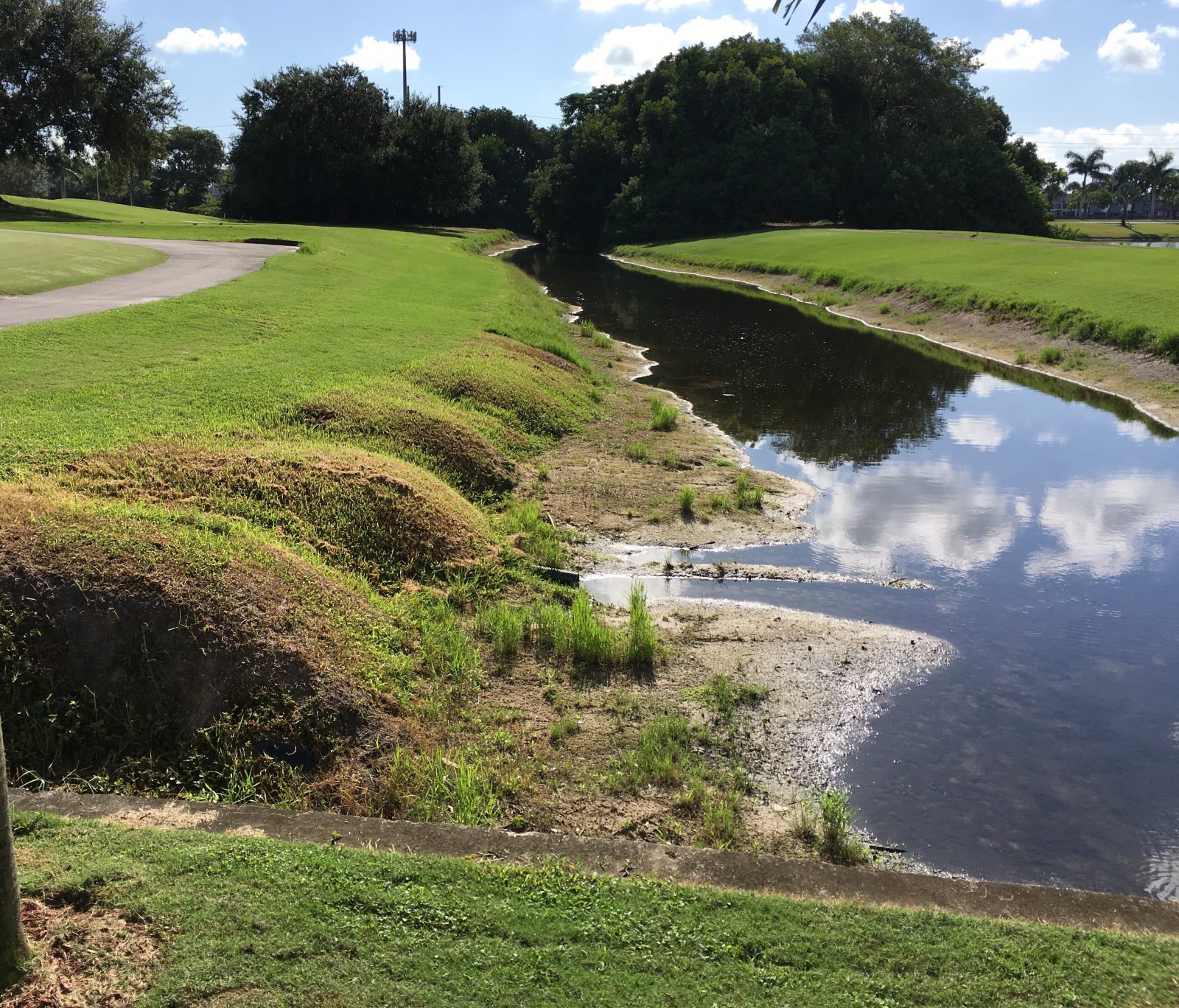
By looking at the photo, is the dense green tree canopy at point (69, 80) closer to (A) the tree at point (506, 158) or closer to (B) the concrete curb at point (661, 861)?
(A) the tree at point (506, 158)

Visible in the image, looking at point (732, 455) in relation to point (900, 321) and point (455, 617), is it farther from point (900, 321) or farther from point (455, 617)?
point (900, 321)

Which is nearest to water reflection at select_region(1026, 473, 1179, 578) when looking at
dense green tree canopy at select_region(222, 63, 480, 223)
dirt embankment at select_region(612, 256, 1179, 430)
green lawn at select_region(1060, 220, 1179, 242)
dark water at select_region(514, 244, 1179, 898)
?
dark water at select_region(514, 244, 1179, 898)

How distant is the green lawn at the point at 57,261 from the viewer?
2102cm

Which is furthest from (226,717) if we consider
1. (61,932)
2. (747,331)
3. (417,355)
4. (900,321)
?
(900,321)

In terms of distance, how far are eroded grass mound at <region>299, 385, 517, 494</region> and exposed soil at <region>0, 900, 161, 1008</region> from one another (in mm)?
7617

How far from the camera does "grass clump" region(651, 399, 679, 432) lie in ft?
55.8

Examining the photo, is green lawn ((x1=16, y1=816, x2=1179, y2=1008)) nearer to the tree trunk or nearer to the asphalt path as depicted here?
the tree trunk

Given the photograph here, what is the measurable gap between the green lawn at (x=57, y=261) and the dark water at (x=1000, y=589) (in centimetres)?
1306

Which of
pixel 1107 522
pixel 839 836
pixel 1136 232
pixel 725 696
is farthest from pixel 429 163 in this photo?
pixel 839 836

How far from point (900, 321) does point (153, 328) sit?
24215 mm

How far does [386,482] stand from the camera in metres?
9.63

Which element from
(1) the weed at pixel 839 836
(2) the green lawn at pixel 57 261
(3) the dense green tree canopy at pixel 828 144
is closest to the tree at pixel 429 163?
(3) the dense green tree canopy at pixel 828 144

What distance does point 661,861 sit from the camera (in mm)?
4660

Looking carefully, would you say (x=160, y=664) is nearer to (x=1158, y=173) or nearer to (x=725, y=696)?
(x=725, y=696)
